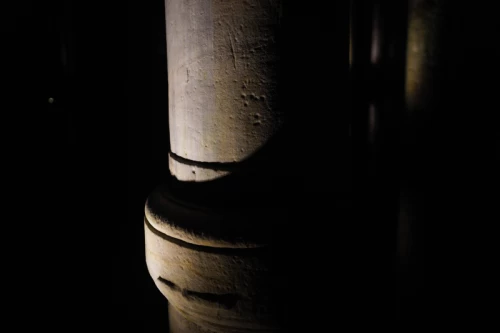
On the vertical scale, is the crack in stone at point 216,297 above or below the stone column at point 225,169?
below

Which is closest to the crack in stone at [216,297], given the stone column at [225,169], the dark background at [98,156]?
the stone column at [225,169]

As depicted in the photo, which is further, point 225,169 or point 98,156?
point 98,156

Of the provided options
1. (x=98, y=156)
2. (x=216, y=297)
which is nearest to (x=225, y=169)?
(x=216, y=297)

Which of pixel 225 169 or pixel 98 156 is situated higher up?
pixel 225 169

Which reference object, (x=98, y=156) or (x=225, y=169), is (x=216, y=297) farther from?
(x=98, y=156)

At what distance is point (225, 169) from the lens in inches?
47.3

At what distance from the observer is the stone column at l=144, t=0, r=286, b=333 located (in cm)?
113

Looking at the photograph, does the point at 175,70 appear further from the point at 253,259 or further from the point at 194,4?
the point at 253,259

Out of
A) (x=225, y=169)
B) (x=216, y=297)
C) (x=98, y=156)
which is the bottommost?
(x=216, y=297)

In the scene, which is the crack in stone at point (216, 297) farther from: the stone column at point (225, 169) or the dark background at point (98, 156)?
the dark background at point (98, 156)

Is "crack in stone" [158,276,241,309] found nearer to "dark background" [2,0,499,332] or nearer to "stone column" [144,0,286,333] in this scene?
"stone column" [144,0,286,333]

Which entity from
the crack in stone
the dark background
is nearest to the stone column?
the crack in stone

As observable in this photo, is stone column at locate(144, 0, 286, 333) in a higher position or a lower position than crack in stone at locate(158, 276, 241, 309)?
higher

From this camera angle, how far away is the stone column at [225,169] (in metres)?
1.13
